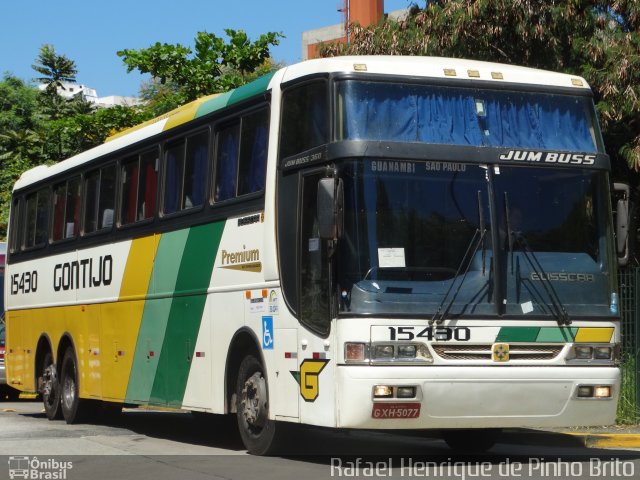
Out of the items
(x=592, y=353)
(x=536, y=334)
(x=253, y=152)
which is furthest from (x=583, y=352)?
(x=253, y=152)

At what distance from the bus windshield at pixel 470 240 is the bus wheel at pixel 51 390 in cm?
927

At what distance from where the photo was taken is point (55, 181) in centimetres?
1942

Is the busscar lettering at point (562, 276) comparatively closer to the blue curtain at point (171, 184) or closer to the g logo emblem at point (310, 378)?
the g logo emblem at point (310, 378)

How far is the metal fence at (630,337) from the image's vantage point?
15.8 metres

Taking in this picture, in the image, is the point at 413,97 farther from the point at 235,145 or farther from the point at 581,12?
the point at 581,12

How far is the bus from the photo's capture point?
10.8 m

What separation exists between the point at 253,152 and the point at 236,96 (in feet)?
2.76

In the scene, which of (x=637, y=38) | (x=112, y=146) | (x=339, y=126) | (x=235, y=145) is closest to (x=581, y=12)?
(x=637, y=38)

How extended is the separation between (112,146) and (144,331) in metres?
2.97

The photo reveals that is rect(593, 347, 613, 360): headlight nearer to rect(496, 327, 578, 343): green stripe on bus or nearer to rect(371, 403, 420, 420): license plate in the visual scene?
rect(496, 327, 578, 343): green stripe on bus

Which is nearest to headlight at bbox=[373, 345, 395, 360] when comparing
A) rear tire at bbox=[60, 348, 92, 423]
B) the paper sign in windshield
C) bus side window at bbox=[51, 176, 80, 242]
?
the paper sign in windshield

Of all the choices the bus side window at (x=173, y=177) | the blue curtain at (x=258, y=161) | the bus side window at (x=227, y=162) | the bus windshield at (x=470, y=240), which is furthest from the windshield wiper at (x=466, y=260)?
the bus side window at (x=173, y=177)

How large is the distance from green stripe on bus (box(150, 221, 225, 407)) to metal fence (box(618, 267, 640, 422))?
5.50 m

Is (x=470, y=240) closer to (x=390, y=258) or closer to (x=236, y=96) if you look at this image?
(x=390, y=258)
